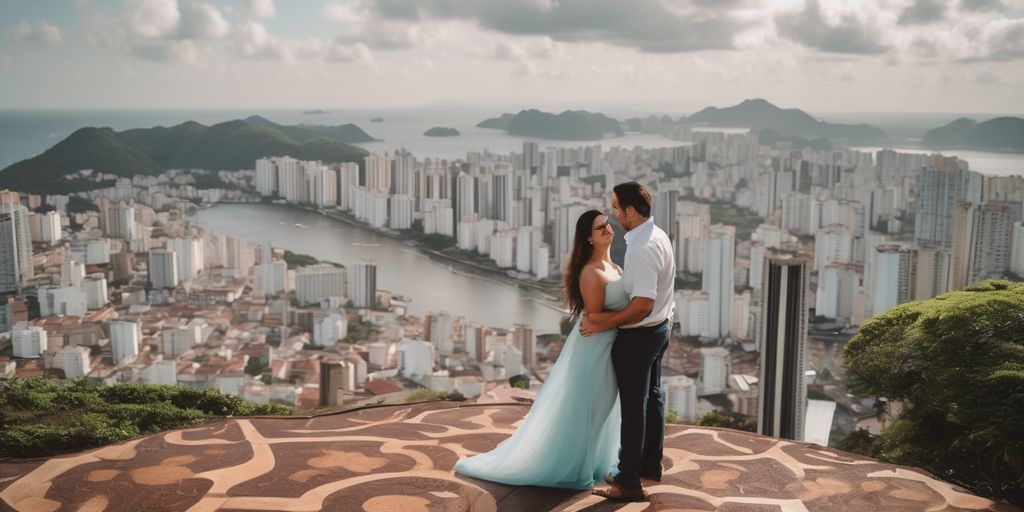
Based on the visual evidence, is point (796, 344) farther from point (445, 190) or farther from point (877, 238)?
point (445, 190)

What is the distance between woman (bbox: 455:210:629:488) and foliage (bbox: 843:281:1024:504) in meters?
1.51

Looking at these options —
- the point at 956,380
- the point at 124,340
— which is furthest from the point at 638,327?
the point at 124,340

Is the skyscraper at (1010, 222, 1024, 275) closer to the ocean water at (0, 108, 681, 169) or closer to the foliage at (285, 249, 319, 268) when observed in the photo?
the ocean water at (0, 108, 681, 169)

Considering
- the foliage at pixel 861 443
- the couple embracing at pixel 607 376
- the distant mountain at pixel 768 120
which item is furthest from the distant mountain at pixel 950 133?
the couple embracing at pixel 607 376

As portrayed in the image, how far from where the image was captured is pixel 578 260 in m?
3.05

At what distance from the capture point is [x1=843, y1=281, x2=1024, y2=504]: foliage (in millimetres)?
3561

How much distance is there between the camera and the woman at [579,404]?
300 centimetres

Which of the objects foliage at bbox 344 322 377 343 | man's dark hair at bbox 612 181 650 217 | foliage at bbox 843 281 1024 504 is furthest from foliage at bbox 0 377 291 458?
foliage at bbox 344 322 377 343

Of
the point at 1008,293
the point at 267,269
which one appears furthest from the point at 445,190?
the point at 1008,293

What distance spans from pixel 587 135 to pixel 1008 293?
42.8 feet

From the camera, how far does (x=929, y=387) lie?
4113mm

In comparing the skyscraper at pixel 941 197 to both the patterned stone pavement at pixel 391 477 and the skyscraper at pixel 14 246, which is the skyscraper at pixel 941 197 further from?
the skyscraper at pixel 14 246

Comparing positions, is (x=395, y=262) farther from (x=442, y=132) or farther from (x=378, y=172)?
(x=442, y=132)

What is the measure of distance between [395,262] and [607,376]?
1293 centimetres
